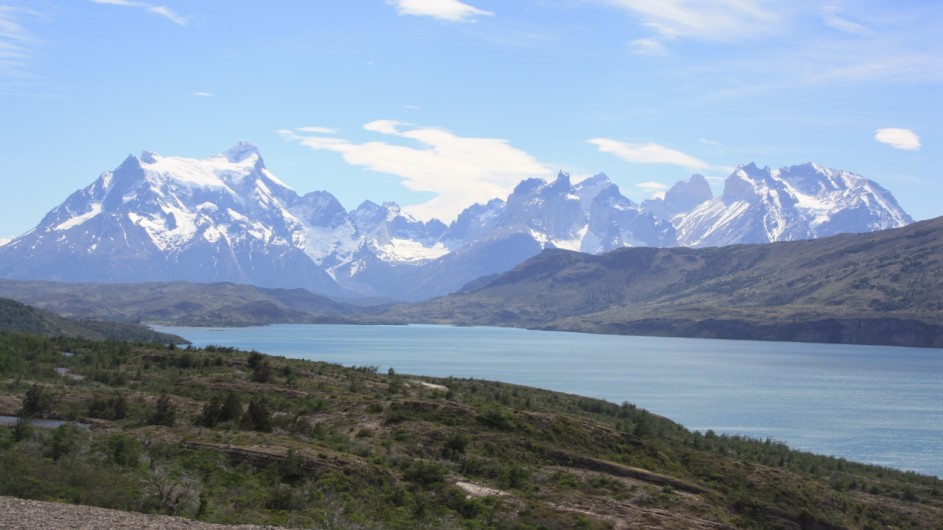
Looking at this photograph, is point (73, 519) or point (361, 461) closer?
point (73, 519)

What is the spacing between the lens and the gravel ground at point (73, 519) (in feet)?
85.5

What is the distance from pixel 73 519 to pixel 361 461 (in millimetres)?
18781

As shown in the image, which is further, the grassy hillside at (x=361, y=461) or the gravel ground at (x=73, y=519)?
the grassy hillside at (x=361, y=461)

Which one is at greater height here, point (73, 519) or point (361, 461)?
point (73, 519)

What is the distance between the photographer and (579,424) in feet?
200

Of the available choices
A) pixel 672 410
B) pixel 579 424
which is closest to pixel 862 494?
pixel 579 424

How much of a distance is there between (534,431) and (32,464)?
30.2 meters

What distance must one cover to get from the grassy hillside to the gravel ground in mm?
3499

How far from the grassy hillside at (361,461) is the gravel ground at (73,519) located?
3499 mm

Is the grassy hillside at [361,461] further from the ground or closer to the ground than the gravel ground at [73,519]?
closer to the ground

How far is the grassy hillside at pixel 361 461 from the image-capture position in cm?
3688

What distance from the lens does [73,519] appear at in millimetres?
26953

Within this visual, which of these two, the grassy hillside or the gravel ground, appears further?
the grassy hillside

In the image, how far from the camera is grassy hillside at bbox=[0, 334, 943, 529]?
121 feet
